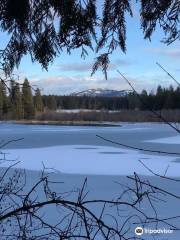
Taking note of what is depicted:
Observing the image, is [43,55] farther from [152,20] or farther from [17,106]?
[152,20]

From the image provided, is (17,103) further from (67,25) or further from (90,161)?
(90,161)

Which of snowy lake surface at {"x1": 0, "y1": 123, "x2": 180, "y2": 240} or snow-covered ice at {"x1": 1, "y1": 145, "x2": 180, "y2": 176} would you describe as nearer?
snowy lake surface at {"x1": 0, "y1": 123, "x2": 180, "y2": 240}

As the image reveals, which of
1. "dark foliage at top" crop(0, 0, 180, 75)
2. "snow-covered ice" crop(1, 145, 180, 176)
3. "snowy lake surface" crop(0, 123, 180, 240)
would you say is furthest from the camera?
"snow-covered ice" crop(1, 145, 180, 176)

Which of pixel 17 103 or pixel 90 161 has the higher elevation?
pixel 17 103

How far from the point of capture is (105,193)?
7152mm

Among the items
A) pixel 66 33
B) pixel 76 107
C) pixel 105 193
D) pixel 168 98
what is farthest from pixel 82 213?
pixel 76 107

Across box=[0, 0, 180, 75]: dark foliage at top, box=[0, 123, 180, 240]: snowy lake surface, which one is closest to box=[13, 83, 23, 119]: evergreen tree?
box=[0, 0, 180, 75]: dark foliage at top

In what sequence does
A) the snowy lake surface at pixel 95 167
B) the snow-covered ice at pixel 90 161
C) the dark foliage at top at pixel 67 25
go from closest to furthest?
the dark foliage at top at pixel 67 25, the snowy lake surface at pixel 95 167, the snow-covered ice at pixel 90 161

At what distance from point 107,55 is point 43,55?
192 millimetres

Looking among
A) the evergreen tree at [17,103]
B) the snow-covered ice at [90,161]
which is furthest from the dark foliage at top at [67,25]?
the snow-covered ice at [90,161]

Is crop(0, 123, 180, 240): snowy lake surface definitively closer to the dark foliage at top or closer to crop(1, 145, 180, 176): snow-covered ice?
crop(1, 145, 180, 176): snow-covered ice

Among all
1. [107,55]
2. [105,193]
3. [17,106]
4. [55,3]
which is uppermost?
[55,3]

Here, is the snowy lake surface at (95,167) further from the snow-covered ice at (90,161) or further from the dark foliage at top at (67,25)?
the dark foliage at top at (67,25)

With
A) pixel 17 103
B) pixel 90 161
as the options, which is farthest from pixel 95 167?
pixel 17 103
